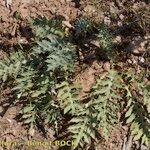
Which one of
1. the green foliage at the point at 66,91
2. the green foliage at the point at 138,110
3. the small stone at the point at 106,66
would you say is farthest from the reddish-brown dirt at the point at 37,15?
the green foliage at the point at 138,110

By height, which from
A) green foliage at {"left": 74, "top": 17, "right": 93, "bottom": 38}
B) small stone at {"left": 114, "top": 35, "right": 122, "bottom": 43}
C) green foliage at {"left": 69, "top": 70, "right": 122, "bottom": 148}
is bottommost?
green foliage at {"left": 69, "top": 70, "right": 122, "bottom": 148}

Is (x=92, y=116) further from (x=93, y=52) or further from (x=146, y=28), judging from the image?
(x=146, y=28)

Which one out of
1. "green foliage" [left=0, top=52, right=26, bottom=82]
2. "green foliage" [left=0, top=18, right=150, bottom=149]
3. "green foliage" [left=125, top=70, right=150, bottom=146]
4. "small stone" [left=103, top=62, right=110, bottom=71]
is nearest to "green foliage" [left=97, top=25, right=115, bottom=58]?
"green foliage" [left=0, top=18, right=150, bottom=149]

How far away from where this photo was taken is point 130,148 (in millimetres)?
4730

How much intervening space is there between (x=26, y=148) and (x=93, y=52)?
1428mm

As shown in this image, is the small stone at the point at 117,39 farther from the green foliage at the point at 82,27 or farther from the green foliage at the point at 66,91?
the green foliage at the point at 82,27

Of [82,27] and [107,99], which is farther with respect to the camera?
[82,27]

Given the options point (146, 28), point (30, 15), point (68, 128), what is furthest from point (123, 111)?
point (30, 15)

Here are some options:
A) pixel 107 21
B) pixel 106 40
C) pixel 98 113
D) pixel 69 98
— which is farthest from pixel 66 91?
pixel 107 21

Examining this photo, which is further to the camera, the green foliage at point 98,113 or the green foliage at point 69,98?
the green foliage at point 69,98

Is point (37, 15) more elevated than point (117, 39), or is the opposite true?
point (37, 15)

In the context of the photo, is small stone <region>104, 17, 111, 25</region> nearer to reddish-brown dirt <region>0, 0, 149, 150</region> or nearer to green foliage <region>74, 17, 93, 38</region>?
reddish-brown dirt <region>0, 0, 149, 150</region>

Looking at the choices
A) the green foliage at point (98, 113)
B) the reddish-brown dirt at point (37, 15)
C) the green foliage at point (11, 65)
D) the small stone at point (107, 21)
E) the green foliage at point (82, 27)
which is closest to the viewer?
the green foliage at point (98, 113)

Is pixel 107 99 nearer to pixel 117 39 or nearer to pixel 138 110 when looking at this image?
pixel 138 110
